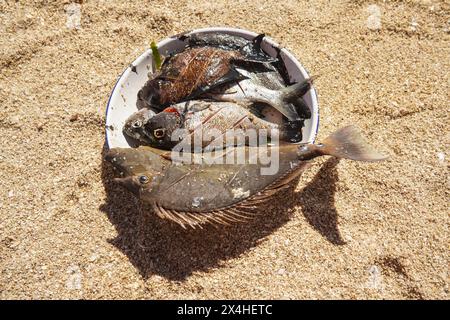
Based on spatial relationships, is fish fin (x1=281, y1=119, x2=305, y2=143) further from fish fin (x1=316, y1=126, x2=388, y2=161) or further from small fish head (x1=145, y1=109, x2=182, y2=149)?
small fish head (x1=145, y1=109, x2=182, y2=149)

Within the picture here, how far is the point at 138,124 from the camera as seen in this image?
280 cm

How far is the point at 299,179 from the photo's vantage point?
9.89 ft

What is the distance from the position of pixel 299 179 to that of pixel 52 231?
68.9 inches

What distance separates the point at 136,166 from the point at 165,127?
0.31 metres

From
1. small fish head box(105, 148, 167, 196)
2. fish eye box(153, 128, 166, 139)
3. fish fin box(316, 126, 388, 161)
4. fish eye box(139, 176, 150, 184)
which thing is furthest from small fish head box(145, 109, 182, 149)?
fish fin box(316, 126, 388, 161)

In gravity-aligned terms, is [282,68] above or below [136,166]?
above

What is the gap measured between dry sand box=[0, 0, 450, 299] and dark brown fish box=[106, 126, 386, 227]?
0.40 m

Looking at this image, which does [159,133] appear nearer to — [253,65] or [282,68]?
[253,65]

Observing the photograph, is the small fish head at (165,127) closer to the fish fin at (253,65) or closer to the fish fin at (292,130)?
the fish fin at (253,65)

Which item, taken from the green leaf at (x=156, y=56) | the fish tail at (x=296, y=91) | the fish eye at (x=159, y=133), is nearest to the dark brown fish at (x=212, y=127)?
the fish eye at (x=159, y=133)

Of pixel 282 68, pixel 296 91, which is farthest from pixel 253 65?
pixel 296 91

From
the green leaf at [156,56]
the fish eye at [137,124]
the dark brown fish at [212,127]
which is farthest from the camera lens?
the green leaf at [156,56]

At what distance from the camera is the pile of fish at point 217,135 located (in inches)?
99.9

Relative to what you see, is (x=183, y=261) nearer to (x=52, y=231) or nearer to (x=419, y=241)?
(x=52, y=231)
